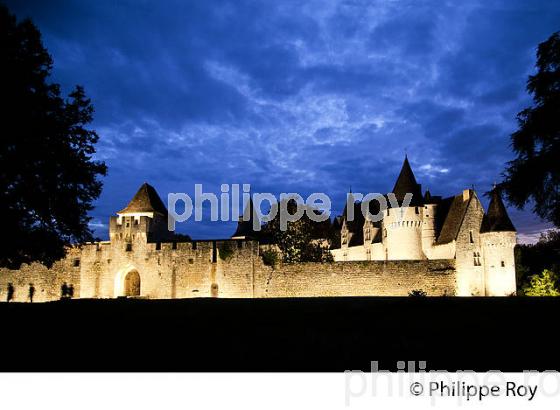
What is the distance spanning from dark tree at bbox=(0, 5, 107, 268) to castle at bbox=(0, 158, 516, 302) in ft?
53.0

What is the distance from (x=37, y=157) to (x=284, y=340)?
1060 centimetres

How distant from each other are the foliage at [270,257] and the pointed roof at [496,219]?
1491 cm

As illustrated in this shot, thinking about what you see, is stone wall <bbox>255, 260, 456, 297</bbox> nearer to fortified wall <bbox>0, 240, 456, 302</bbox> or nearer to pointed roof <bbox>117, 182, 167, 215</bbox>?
fortified wall <bbox>0, 240, 456, 302</bbox>

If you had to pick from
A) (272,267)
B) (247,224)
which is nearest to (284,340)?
(272,267)

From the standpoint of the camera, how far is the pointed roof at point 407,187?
39.0 meters

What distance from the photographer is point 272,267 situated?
31.7 metres

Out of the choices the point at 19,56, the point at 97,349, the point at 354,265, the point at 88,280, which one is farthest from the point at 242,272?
the point at 97,349

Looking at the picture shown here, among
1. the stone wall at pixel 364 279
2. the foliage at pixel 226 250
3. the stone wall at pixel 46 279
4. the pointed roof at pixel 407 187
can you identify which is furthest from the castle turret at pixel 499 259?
the stone wall at pixel 46 279

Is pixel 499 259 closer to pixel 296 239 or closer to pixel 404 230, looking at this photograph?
pixel 404 230

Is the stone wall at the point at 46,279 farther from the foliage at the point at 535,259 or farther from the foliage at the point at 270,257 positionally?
the foliage at the point at 535,259

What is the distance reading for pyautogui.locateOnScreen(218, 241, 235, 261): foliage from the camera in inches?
1278

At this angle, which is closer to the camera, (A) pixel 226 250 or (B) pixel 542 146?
(B) pixel 542 146
